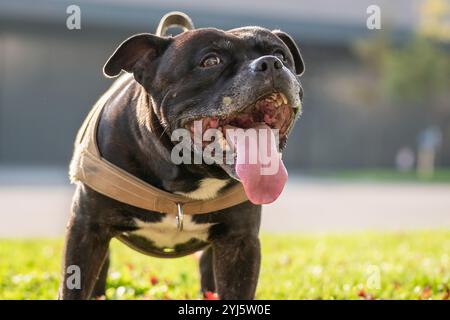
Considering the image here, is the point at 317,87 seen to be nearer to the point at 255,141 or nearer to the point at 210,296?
the point at 210,296

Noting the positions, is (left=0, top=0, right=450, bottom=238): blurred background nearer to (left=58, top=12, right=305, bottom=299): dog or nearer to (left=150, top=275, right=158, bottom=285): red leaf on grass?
(left=150, top=275, right=158, bottom=285): red leaf on grass

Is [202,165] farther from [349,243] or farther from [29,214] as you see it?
[29,214]

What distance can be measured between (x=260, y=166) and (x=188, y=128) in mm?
379

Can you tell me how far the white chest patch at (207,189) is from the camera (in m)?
3.49

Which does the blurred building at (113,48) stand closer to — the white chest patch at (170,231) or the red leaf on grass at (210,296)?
the red leaf on grass at (210,296)

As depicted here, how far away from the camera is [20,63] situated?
19203 millimetres

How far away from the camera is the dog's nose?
122 inches

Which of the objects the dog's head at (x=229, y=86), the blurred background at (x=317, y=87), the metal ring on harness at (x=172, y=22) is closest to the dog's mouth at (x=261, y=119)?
the dog's head at (x=229, y=86)

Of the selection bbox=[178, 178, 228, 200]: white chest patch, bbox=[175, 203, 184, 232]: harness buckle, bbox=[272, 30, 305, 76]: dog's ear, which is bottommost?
bbox=[175, 203, 184, 232]: harness buckle

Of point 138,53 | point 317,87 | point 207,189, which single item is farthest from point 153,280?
point 317,87

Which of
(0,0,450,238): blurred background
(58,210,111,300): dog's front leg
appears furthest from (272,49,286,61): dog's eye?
(0,0,450,238): blurred background

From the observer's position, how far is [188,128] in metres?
3.32

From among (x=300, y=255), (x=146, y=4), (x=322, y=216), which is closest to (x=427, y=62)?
(x=146, y=4)

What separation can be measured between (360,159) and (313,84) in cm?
295
